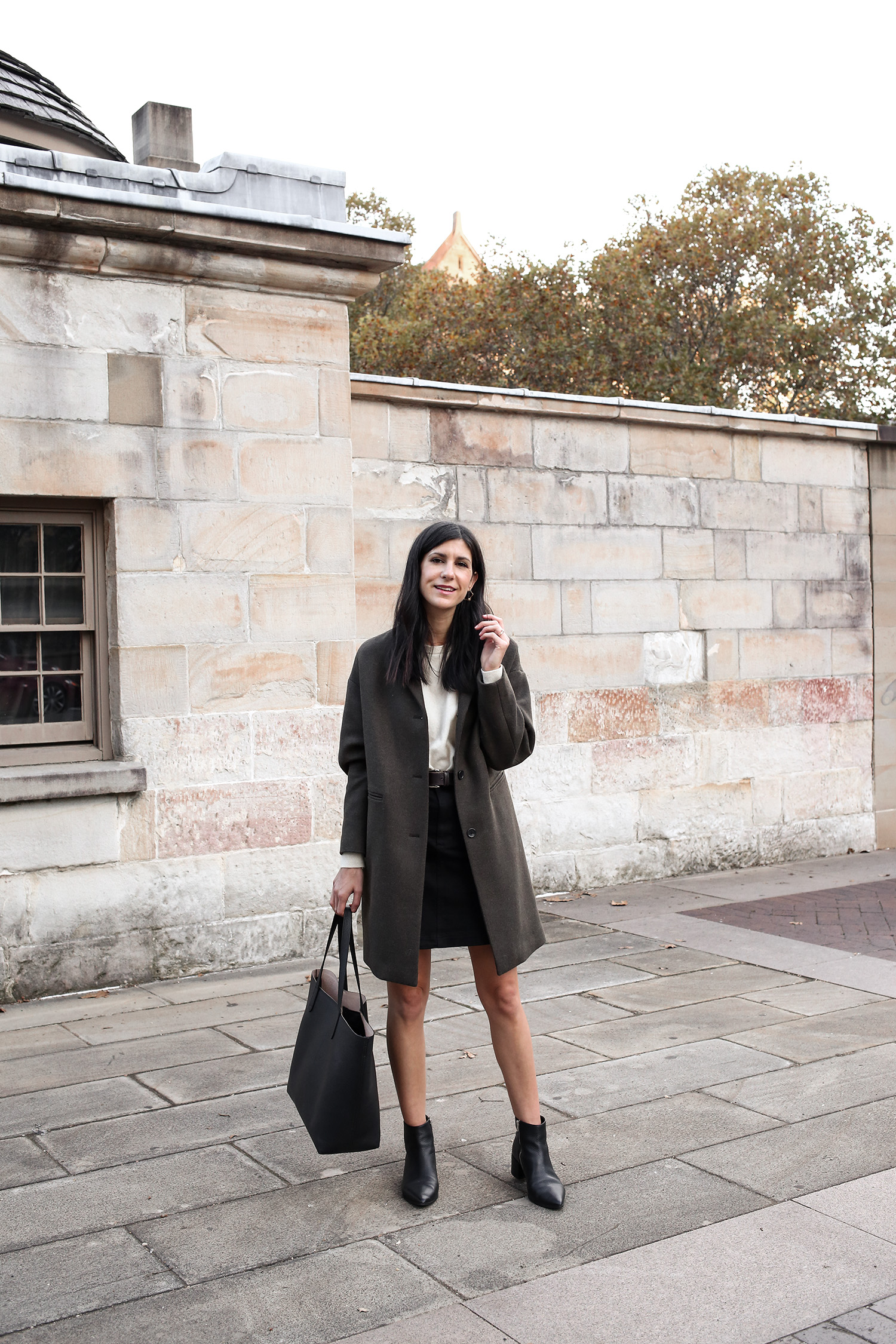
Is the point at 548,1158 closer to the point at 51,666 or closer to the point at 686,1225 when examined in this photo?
the point at 686,1225

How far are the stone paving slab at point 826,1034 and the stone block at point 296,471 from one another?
11.1ft

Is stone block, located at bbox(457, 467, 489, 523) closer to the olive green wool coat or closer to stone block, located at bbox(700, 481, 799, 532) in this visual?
stone block, located at bbox(700, 481, 799, 532)

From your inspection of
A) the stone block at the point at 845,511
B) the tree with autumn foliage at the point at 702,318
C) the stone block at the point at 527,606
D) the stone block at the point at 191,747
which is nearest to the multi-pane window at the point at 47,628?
the stone block at the point at 191,747

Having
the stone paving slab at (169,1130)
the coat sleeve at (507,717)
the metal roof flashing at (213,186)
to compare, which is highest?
the metal roof flashing at (213,186)

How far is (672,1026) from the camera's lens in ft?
16.8

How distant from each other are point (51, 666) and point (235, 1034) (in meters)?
2.11

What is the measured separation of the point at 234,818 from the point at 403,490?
2.19 m

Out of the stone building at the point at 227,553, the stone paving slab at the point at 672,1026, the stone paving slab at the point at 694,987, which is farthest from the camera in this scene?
the stone building at the point at 227,553

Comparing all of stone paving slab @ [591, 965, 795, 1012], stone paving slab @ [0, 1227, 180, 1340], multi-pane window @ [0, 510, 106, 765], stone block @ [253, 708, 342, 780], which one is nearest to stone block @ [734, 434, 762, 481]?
stone block @ [253, 708, 342, 780]

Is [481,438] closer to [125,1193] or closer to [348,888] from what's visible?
[348,888]

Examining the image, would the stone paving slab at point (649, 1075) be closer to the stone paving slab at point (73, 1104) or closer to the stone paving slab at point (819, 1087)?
the stone paving slab at point (819, 1087)

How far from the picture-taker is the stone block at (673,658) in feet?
27.0

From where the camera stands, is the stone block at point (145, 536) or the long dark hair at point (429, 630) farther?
the stone block at point (145, 536)

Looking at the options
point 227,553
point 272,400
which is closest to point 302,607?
point 227,553
